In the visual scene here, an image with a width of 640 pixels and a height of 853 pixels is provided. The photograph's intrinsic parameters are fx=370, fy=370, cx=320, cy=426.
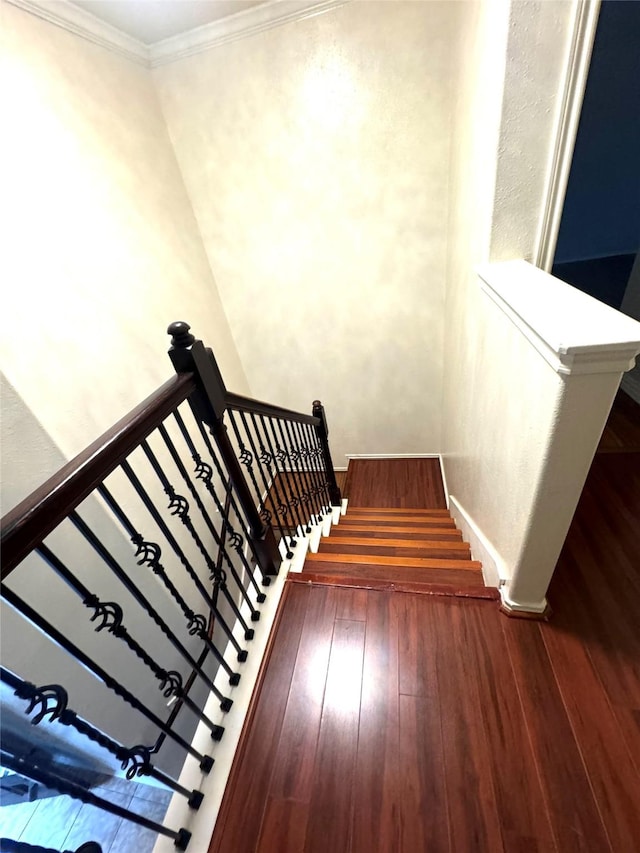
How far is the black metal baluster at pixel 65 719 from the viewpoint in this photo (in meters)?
0.57

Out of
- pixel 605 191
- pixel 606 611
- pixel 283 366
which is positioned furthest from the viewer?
pixel 283 366

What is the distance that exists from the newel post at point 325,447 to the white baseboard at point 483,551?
3.31ft

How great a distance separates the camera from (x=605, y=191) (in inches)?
121

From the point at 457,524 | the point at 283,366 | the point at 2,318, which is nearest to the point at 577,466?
the point at 457,524

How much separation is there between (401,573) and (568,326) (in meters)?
1.28

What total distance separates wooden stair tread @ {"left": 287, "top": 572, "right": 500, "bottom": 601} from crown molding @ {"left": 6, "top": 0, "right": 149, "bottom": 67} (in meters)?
2.81

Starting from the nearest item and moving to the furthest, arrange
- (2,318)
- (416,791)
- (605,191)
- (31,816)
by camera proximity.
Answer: (416,791) < (31,816) < (2,318) < (605,191)

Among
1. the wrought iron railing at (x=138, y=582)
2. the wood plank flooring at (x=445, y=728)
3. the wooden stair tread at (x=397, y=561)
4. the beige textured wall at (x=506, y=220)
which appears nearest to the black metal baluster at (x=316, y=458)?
the wrought iron railing at (x=138, y=582)

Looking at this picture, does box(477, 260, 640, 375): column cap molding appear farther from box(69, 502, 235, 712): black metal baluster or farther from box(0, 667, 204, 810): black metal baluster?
box(0, 667, 204, 810): black metal baluster

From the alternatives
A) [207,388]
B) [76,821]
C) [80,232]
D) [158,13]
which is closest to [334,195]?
[158,13]

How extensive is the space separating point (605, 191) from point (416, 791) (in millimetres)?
4190

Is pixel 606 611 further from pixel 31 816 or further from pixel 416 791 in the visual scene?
pixel 31 816

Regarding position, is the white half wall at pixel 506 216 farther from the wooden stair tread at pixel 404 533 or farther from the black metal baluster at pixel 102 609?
the black metal baluster at pixel 102 609

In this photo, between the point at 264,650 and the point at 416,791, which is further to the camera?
the point at 264,650
